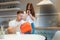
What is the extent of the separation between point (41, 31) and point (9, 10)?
4.06 ft

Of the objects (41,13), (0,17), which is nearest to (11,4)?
(0,17)

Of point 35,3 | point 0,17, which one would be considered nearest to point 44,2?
point 35,3

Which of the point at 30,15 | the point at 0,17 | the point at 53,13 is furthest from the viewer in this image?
the point at 0,17

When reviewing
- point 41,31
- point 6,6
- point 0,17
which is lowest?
point 41,31

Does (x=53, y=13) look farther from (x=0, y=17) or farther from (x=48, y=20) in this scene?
(x=0, y=17)

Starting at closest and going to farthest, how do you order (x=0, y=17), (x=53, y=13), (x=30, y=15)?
(x=30, y=15), (x=53, y=13), (x=0, y=17)

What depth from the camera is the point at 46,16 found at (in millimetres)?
4523

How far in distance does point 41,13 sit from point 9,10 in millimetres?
1021

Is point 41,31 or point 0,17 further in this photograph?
point 0,17

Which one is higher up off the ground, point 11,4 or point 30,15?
point 11,4

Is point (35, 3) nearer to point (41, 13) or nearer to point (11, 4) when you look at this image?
point (41, 13)

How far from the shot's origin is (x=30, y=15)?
13.5 ft

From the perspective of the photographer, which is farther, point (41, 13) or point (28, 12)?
point (41, 13)

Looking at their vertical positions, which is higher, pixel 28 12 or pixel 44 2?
pixel 44 2
